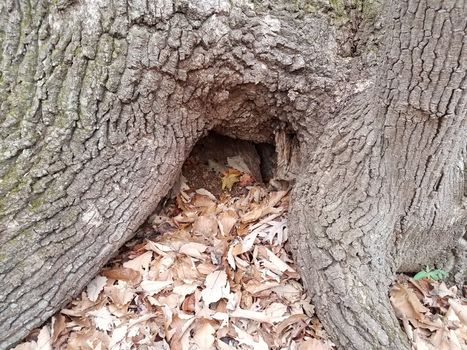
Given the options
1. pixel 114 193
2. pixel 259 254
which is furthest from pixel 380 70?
pixel 114 193

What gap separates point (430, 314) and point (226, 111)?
1698mm

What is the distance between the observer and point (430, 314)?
2.37m

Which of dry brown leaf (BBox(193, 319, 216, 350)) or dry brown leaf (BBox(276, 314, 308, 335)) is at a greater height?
dry brown leaf (BBox(276, 314, 308, 335))

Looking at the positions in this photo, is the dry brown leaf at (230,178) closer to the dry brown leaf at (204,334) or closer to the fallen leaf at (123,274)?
the fallen leaf at (123,274)

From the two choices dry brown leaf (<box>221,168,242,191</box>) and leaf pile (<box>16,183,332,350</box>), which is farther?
dry brown leaf (<box>221,168,242,191</box>)

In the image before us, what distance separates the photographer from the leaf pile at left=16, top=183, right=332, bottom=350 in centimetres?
217

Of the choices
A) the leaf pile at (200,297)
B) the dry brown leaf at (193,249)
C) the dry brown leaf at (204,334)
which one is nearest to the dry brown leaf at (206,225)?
the leaf pile at (200,297)

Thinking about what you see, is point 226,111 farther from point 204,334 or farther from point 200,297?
point 204,334

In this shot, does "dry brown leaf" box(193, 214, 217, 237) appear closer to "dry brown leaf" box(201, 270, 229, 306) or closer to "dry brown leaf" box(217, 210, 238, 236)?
"dry brown leaf" box(217, 210, 238, 236)

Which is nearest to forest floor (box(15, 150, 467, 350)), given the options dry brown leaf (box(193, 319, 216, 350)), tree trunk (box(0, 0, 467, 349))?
dry brown leaf (box(193, 319, 216, 350))

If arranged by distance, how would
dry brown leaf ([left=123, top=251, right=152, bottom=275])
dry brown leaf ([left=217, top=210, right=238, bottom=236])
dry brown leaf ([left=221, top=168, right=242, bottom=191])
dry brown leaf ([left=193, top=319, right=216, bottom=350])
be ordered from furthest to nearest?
dry brown leaf ([left=221, top=168, right=242, bottom=191]) < dry brown leaf ([left=217, top=210, right=238, bottom=236]) < dry brown leaf ([left=123, top=251, right=152, bottom=275]) < dry brown leaf ([left=193, top=319, right=216, bottom=350])

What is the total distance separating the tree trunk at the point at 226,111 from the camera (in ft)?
6.67

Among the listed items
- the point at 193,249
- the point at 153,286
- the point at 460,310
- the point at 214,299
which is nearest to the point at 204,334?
the point at 214,299

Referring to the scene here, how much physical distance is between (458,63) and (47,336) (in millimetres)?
2371
